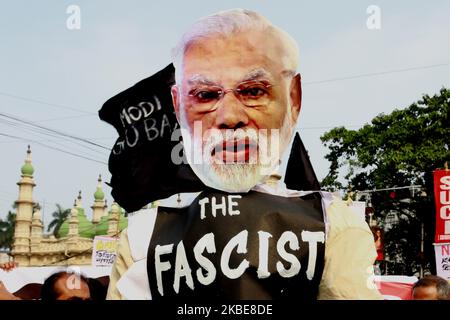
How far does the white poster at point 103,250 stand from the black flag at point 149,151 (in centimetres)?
736

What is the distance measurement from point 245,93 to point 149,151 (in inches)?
21.9

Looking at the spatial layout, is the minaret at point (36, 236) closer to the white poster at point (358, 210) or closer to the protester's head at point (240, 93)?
the white poster at point (358, 210)

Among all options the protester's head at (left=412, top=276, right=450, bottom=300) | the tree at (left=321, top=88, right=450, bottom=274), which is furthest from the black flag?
the tree at (left=321, top=88, right=450, bottom=274)

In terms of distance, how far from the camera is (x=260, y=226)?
7.55ft

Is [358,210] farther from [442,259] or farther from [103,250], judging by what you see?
[103,250]

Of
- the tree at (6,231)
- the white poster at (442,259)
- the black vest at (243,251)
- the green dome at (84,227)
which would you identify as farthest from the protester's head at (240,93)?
the tree at (6,231)

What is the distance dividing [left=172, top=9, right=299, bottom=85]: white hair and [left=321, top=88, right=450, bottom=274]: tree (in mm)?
10450

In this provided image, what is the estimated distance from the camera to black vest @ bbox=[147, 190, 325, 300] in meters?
2.24

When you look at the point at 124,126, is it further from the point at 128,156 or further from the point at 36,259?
the point at 36,259

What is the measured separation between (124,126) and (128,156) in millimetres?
181

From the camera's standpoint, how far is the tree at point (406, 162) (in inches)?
547

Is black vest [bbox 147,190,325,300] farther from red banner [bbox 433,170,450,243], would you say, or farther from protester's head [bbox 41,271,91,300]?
red banner [bbox 433,170,450,243]
